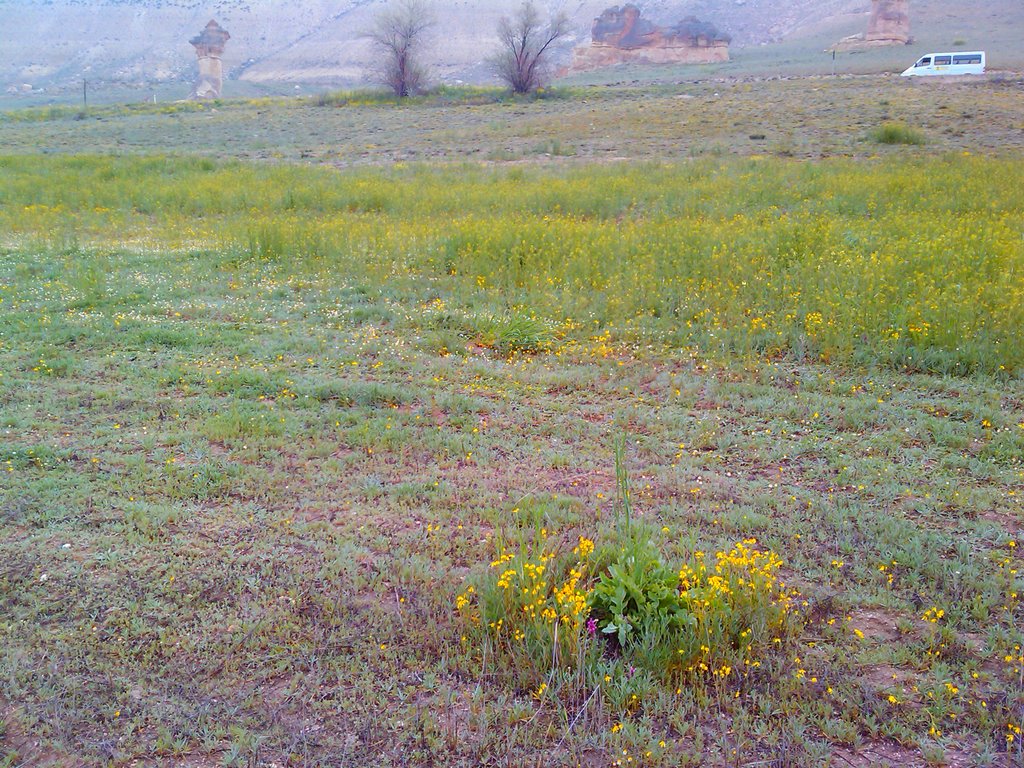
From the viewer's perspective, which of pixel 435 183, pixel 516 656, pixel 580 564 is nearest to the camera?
pixel 516 656

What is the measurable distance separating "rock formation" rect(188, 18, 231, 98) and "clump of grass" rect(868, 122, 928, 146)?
5539cm

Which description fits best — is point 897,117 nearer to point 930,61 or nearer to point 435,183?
point 435,183

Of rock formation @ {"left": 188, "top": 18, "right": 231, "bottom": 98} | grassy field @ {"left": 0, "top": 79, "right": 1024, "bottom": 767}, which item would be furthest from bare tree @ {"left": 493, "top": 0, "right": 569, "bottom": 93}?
grassy field @ {"left": 0, "top": 79, "right": 1024, "bottom": 767}

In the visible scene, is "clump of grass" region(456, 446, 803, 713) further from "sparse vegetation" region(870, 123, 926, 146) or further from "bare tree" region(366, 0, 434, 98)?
"bare tree" region(366, 0, 434, 98)

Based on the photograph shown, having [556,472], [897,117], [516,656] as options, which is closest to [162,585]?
[516,656]

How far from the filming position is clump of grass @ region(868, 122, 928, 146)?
21.4 meters

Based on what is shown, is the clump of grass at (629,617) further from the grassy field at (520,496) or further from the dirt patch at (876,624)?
the dirt patch at (876,624)

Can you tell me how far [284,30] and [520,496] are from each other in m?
102

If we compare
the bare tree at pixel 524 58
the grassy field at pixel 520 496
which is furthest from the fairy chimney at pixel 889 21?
the grassy field at pixel 520 496

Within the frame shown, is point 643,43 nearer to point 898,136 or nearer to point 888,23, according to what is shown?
point 888,23

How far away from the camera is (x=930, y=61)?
42.5 metres

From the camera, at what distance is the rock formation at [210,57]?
6412 centimetres

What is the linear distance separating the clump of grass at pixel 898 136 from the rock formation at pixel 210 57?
182 ft

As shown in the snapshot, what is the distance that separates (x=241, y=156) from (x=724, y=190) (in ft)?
57.7
